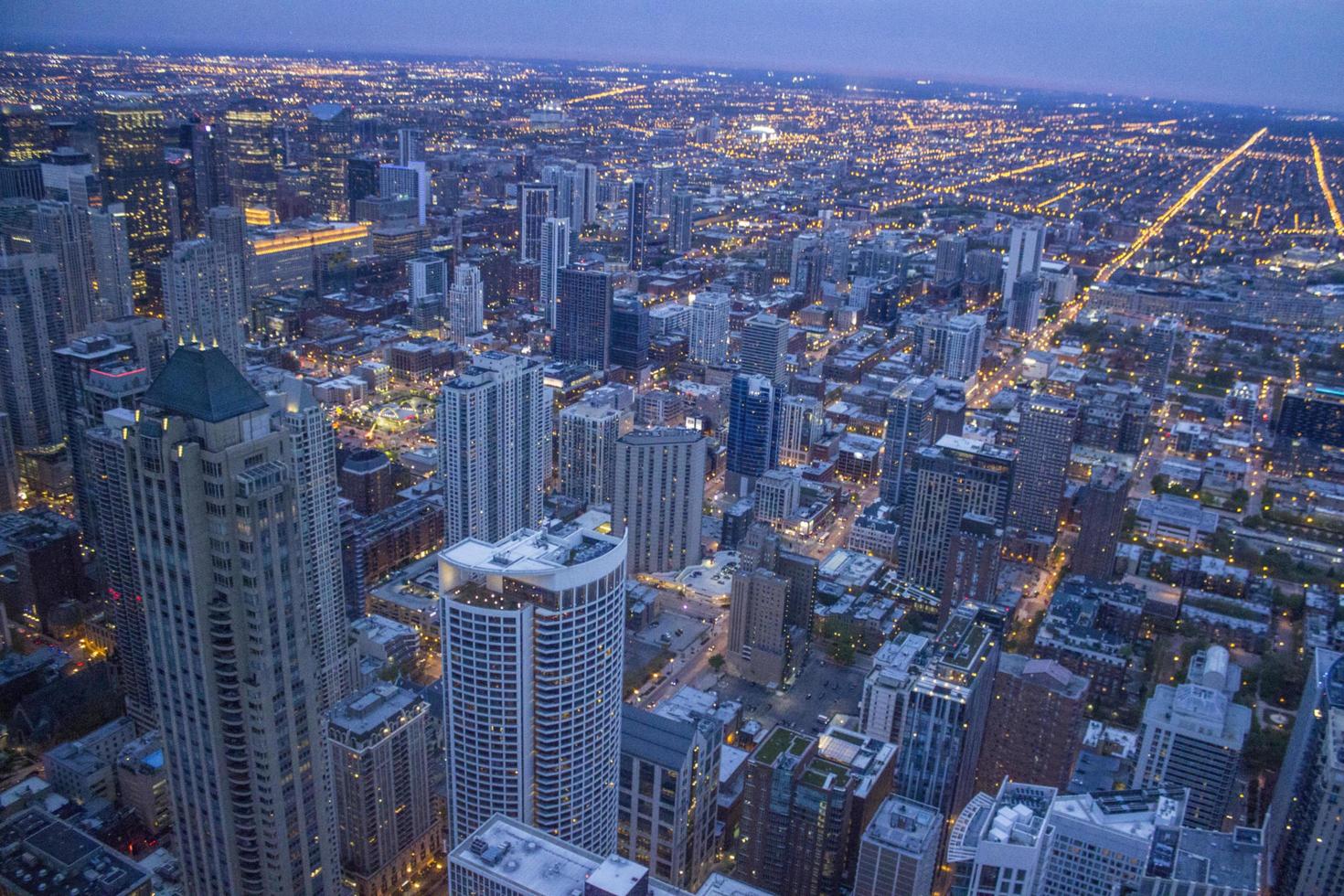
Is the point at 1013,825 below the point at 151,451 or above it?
below

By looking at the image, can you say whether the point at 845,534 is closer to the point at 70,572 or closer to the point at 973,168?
the point at 70,572

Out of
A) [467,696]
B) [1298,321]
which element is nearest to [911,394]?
[467,696]

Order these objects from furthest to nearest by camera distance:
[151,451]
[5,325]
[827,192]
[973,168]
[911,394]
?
1. [973,168]
2. [827,192]
3. [911,394]
4. [5,325]
5. [151,451]

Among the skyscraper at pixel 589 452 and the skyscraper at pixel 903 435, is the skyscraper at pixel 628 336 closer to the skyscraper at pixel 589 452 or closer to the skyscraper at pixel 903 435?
the skyscraper at pixel 589 452

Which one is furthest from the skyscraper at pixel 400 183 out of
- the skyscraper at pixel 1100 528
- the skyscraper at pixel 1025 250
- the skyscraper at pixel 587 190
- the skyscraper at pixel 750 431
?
the skyscraper at pixel 1100 528

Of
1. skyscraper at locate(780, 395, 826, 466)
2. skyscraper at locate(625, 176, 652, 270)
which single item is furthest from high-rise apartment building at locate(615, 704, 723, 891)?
skyscraper at locate(625, 176, 652, 270)

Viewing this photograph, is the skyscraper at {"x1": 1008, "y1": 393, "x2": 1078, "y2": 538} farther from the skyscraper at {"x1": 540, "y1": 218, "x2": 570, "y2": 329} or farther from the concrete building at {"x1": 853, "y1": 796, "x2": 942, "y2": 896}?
the skyscraper at {"x1": 540, "y1": 218, "x2": 570, "y2": 329}

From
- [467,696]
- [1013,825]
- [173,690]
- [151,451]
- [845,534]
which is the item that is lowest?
[845,534]
